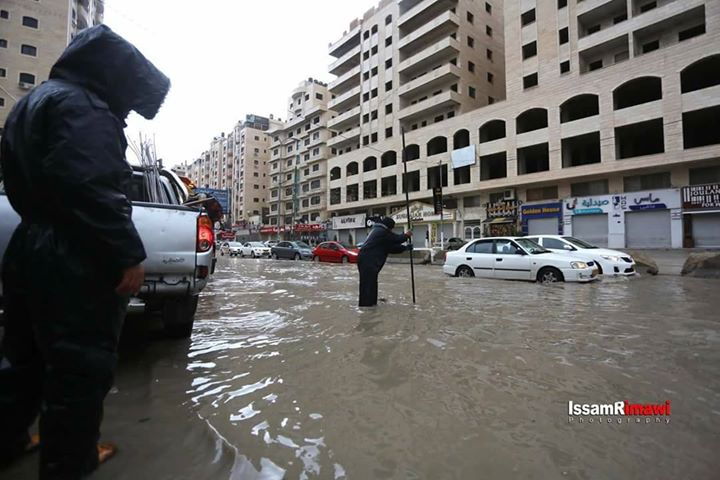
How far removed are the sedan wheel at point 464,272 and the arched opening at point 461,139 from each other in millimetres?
27275

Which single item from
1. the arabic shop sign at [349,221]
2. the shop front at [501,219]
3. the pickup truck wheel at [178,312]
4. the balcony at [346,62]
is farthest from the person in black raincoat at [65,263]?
the balcony at [346,62]

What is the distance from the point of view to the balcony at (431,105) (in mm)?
35513

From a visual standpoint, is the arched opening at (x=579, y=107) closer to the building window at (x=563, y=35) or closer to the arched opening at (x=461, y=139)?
the building window at (x=563, y=35)

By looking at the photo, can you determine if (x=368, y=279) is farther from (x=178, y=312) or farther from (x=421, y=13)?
(x=421, y=13)

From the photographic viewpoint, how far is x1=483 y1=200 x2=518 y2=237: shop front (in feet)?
101

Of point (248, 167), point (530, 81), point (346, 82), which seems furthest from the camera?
point (248, 167)

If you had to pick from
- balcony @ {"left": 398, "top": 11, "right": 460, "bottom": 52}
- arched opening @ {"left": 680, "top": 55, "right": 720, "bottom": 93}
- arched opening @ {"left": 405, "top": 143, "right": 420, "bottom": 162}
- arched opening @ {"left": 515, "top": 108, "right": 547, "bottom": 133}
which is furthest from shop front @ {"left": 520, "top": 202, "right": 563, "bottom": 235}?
balcony @ {"left": 398, "top": 11, "right": 460, "bottom": 52}

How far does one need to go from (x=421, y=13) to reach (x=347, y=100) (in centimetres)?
1410

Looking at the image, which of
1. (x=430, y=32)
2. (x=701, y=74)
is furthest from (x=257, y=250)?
(x=701, y=74)

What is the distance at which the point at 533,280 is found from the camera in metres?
9.36

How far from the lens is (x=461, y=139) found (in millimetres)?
36156

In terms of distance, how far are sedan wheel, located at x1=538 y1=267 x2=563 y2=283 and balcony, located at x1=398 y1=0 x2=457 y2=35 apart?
125 feet

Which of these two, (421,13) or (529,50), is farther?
(421,13)

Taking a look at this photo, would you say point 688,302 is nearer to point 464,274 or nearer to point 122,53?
point 464,274
